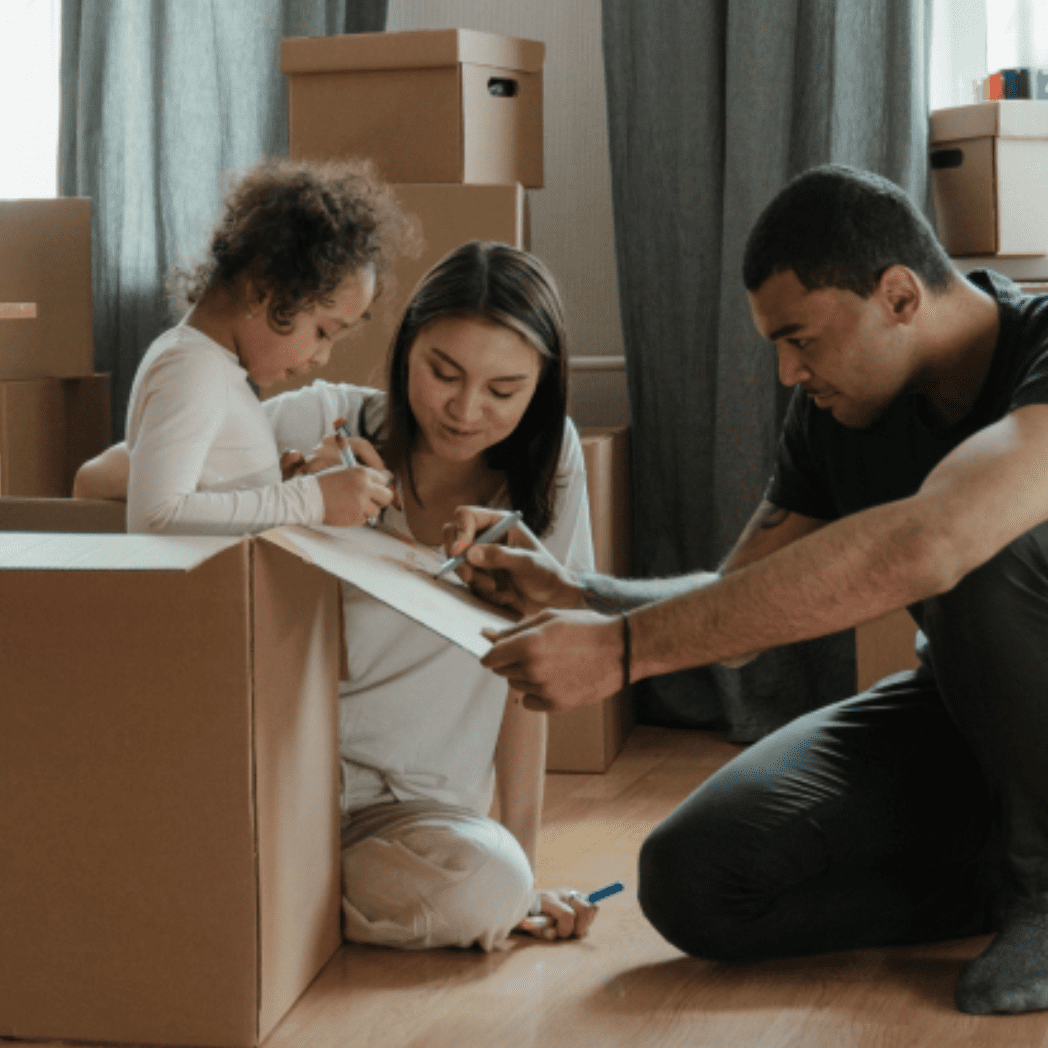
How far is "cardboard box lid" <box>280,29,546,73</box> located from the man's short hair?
0.98 meters

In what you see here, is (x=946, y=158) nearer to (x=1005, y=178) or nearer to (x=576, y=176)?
(x=1005, y=178)

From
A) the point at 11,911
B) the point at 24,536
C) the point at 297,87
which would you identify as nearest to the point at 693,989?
the point at 11,911

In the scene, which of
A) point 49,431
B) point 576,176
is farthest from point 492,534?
point 576,176

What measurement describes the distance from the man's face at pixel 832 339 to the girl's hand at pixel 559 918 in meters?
0.59

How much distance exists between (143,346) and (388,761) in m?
1.44

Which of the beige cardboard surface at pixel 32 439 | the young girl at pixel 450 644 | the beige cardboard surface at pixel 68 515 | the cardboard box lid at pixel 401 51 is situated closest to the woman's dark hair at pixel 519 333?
the young girl at pixel 450 644

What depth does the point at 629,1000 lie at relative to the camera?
4.28ft

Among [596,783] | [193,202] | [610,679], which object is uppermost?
[193,202]

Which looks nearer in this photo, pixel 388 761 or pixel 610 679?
pixel 610 679

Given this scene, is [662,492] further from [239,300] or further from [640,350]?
[239,300]

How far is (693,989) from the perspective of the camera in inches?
52.5

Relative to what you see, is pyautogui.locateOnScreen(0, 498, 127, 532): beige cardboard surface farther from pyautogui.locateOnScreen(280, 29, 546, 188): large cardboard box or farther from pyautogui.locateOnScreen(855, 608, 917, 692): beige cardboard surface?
pyautogui.locateOnScreen(855, 608, 917, 692): beige cardboard surface

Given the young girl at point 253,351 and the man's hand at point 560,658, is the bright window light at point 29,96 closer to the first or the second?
the young girl at point 253,351

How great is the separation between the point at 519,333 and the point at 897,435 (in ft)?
1.35
